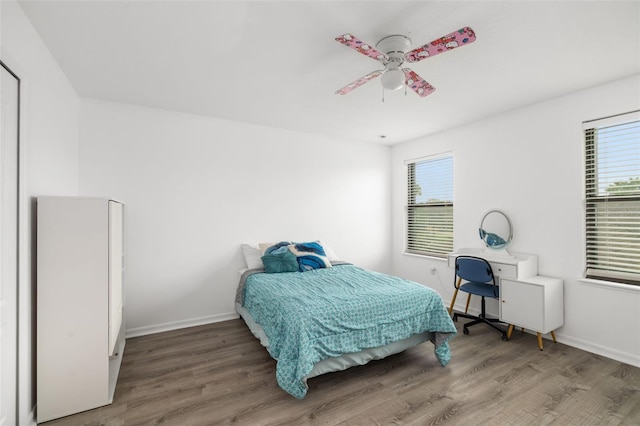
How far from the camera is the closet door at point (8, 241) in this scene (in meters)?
1.63

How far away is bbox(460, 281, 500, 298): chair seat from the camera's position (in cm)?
325

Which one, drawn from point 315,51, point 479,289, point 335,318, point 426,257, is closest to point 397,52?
point 315,51

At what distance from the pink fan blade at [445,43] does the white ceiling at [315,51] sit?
0.52 ft

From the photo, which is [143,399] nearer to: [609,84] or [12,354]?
[12,354]

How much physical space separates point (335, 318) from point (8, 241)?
207cm

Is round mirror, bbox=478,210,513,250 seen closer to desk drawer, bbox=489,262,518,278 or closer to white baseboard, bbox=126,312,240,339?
desk drawer, bbox=489,262,518,278

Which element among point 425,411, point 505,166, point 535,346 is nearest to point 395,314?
point 425,411

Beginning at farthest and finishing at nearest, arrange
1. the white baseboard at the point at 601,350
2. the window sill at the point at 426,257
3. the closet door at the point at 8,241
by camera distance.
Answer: the window sill at the point at 426,257 < the white baseboard at the point at 601,350 < the closet door at the point at 8,241

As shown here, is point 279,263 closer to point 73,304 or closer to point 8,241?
point 73,304

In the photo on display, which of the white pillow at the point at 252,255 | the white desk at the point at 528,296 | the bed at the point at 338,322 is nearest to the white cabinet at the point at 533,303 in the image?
the white desk at the point at 528,296

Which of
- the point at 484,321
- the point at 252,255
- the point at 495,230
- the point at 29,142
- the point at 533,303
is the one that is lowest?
the point at 484,321

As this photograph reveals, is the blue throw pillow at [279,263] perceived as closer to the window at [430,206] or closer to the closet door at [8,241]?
the closet door at [8,241]

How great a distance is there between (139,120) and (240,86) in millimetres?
1376

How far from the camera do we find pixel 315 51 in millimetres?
2248
